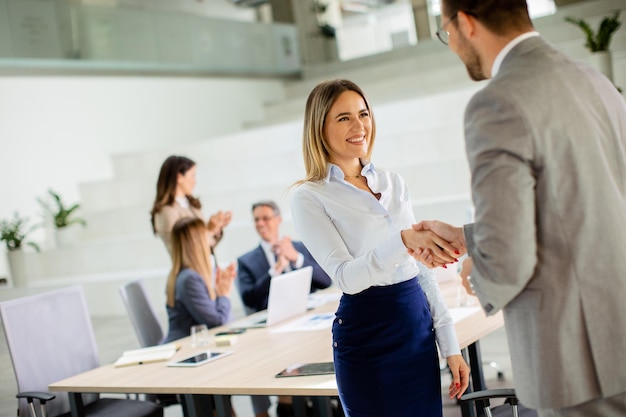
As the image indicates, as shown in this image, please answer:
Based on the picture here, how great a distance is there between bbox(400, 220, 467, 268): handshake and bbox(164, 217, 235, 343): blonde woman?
212cm

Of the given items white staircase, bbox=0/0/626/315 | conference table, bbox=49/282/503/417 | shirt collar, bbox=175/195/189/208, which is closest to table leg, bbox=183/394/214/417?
conference table, bbox=49/282/503/417

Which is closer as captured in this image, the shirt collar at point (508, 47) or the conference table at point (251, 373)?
the shirt collar at point (508, 47)

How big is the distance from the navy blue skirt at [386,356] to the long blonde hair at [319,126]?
16.4 inches

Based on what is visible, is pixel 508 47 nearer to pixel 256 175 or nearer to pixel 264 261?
pixel 264 261

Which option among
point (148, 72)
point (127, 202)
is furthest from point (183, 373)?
point (148, 72)

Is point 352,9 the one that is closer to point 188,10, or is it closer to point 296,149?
point 188,10

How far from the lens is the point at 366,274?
2.16 meters

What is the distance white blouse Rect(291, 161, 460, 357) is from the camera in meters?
2.25

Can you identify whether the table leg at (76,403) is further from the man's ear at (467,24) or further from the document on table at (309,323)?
the man's ear at (467,24)

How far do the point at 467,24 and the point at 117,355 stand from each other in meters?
4.07

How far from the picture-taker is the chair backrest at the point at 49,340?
3.60 meters

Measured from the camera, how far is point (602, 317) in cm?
149

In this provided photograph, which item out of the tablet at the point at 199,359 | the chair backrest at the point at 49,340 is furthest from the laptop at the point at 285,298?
the chair backrest at the point at 49,340

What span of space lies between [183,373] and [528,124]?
1.97 metres
